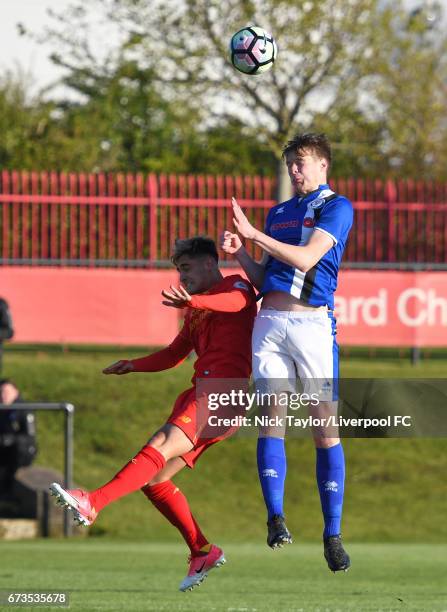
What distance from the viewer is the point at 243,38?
10.6 m

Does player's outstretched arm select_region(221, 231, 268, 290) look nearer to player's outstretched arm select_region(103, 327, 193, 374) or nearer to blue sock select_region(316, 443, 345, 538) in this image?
player's outstretched arm select_region(103, 327, 193, 374)

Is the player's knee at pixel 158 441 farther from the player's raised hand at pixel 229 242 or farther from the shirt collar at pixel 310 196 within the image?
the shirt collar at pixel 310 196

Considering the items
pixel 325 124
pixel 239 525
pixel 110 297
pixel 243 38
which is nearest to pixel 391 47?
pixel 325 124

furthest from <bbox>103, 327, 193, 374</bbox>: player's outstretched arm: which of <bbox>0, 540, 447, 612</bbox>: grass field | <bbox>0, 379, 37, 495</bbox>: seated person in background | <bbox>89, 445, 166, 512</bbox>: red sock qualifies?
<bbox>0, 379, 37, 495</bbox>: seated person in background

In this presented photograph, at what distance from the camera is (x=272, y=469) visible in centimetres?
859

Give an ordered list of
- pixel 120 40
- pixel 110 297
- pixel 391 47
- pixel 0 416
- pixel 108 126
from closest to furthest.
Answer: pixel 0 416
pixel 110 297
pixel 120 40
pixel 391 47
pixel 108 126

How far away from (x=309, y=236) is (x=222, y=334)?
80 cm

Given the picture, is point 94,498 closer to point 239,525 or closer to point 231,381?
point 231,381

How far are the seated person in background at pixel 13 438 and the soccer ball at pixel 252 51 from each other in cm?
786

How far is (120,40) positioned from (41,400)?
34.9 feet

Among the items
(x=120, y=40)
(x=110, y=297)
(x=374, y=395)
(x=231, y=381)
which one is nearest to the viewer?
(x=231, y=381)

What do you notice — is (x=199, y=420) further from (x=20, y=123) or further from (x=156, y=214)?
(x=20, y=123)

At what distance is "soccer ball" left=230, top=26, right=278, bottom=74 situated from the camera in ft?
34.0

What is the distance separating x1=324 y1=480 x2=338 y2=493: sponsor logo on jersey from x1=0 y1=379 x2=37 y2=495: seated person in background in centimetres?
921
